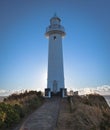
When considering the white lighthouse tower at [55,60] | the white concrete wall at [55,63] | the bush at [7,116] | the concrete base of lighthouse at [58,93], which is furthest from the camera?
the white concrete wall at [55,63]

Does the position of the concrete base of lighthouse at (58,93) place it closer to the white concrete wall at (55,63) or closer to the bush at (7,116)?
the white concrete wall at (55,63)

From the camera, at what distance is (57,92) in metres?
26.0

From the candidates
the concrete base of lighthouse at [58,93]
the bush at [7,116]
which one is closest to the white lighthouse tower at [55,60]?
the concrete base of lighthouse at [58,93]

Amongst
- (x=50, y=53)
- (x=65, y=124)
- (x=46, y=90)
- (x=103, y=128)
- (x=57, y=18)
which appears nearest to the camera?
(x=103, y=128)

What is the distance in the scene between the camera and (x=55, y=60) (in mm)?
26984

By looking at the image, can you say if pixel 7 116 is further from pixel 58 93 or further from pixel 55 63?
pixel 55 63

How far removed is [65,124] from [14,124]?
7.28ft

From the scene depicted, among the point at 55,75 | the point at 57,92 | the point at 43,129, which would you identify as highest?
the point at 55,75

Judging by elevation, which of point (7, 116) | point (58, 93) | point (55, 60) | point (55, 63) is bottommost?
point (7, 116)

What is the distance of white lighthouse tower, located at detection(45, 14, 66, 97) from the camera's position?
26.5m

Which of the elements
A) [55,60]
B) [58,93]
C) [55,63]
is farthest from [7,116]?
[55,60]

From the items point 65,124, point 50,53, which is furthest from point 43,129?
point 50,53

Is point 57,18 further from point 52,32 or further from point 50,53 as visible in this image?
point 50,53

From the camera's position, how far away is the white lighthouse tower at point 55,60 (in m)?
26.5
